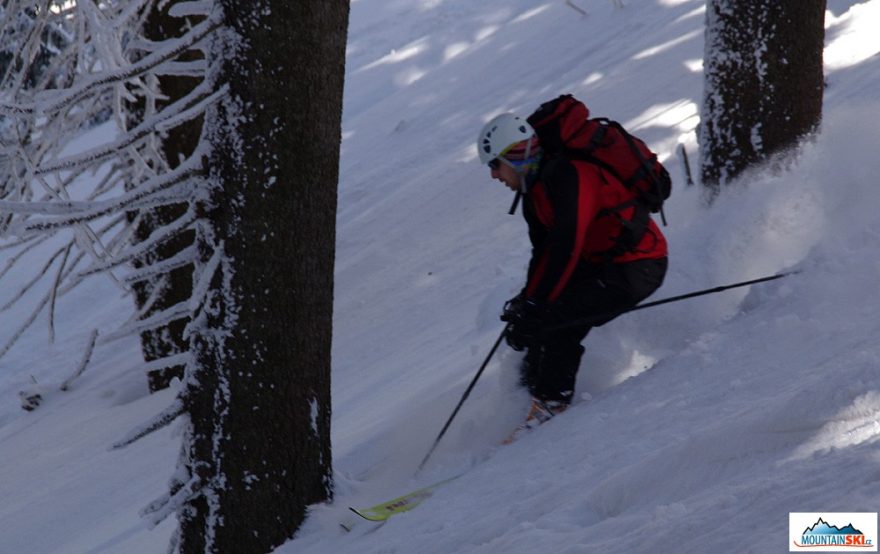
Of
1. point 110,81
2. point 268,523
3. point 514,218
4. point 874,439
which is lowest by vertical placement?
point 514,218

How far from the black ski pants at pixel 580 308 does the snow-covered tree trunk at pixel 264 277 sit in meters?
1.12

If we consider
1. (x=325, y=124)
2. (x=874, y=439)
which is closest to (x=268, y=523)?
(x=325, y=124)

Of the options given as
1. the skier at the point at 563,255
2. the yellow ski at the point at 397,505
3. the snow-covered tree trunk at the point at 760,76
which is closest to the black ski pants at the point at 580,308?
the skier at the point at 563,255

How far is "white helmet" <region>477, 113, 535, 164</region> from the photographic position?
4.82 meters

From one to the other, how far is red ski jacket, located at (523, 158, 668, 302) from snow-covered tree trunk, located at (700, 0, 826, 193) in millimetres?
1681

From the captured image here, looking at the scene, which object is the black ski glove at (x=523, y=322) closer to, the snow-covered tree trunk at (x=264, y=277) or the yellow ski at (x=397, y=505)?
the yellow ski at (x=397, y=505)

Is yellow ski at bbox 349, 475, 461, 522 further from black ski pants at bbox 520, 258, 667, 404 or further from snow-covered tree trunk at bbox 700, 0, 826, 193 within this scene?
snow-covered tree trunk at bbox 700, 0, 826, 193

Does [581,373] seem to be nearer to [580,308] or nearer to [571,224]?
[580,308]

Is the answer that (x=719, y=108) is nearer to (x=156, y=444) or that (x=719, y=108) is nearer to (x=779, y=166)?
(x=779, y=166)

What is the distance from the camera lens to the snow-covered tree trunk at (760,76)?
20.0 ft

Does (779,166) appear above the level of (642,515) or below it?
below

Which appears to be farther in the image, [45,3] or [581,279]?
[45,3]

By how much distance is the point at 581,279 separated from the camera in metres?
5.03

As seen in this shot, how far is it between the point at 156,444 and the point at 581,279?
146 inches
